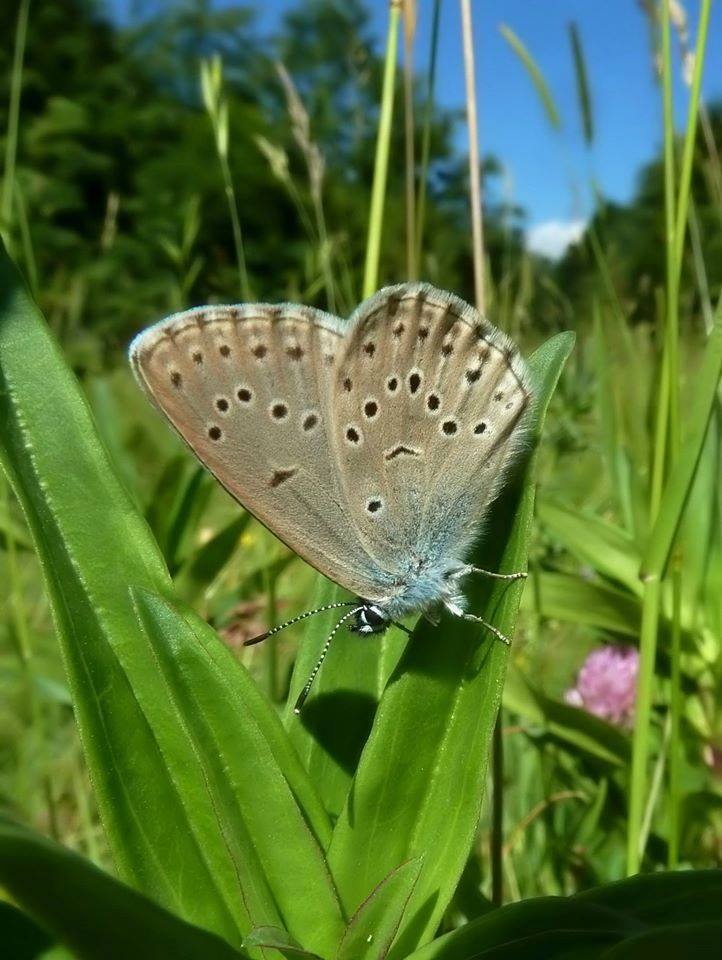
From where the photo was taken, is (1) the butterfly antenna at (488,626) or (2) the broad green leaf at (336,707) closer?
(1) the butterfly antenna at (488,626)

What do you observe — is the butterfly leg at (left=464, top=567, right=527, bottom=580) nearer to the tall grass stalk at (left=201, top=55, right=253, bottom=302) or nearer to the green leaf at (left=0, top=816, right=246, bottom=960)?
the green leaf at (left=0, top=816, right=246, bottom=960)

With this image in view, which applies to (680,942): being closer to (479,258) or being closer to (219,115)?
(479,258)

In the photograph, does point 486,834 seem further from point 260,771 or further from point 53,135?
point 53,135

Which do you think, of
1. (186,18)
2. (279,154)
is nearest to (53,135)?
(186,18)

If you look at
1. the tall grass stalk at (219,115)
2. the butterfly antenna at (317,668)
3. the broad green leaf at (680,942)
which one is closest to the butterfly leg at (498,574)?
the butterfly antenna at (317,668)

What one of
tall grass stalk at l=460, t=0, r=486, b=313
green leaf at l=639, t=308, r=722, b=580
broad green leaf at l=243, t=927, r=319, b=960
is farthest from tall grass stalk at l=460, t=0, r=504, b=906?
broad green leaf at l=243, t=927, r=319, b=960

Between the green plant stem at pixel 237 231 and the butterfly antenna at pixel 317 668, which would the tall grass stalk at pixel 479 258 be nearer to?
the butterfly antenna at pixel 317 668

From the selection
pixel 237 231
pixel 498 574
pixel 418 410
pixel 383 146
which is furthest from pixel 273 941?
pixel 237 231
